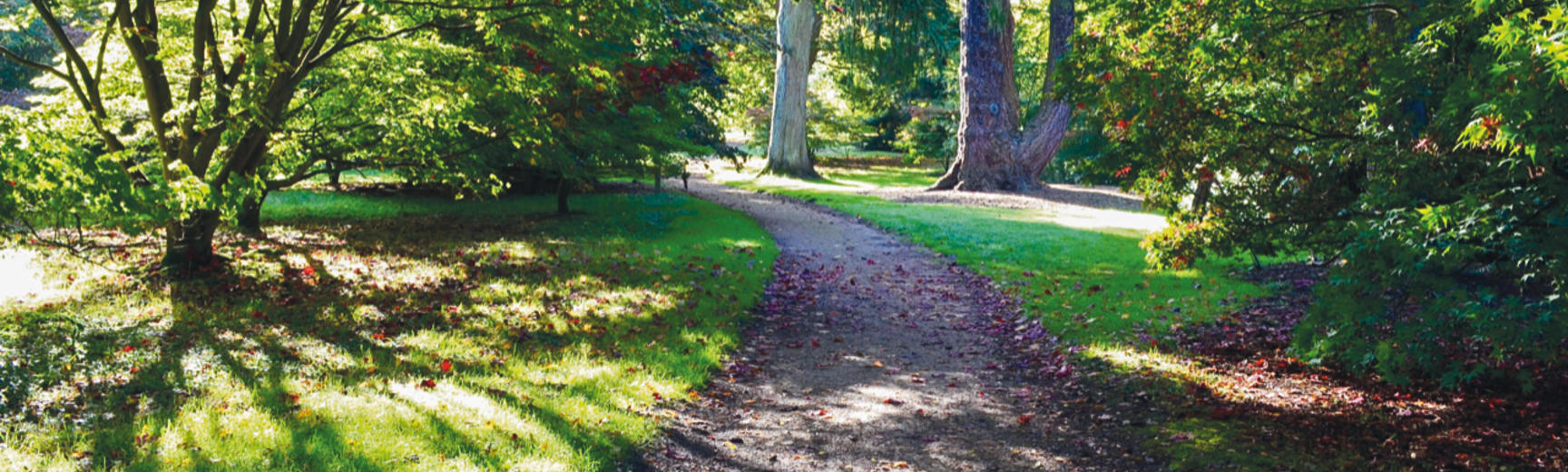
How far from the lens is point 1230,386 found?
664cm

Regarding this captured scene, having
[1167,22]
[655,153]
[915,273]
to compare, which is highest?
[1167,22]

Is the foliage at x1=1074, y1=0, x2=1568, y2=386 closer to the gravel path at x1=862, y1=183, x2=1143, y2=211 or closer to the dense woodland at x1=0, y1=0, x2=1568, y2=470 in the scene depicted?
the dense woodland at x1=0, y1=0, x2=1568, y2=470

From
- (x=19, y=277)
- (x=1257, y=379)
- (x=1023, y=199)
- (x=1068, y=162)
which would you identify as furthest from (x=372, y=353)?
(x=1023, y=199)

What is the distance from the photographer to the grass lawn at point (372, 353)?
4.90 metres

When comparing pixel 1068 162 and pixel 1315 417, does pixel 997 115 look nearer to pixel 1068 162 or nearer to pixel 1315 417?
pixel 1068 162

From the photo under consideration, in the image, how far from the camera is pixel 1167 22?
7.35m

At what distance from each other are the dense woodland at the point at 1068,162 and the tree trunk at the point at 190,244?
1.0 inches

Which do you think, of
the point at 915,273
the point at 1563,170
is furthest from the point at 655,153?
the point at 1563,170

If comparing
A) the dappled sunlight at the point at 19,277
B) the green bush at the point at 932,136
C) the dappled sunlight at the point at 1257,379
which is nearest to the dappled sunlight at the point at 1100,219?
the dappled sunlight at the point at 1257,379

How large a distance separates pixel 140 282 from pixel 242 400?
18.0ft

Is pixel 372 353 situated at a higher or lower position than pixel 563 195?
lower

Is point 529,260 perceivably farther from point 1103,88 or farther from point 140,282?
point 1103,88

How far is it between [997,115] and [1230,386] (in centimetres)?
1869

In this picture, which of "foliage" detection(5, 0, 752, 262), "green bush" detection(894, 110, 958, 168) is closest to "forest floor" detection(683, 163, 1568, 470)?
"foliage" detection(5, 0, 752, 262)
